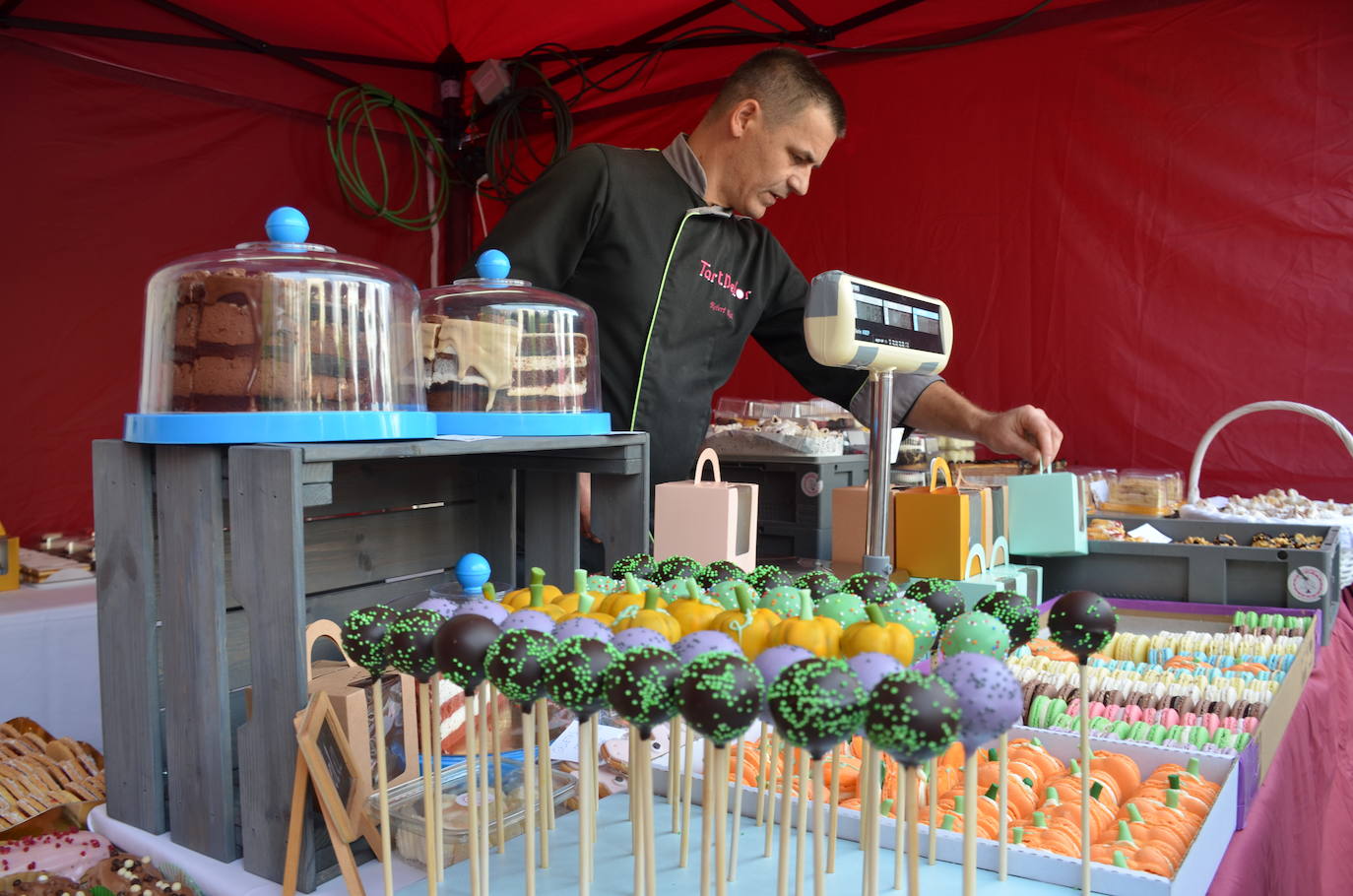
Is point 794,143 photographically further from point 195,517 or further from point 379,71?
point 379,71

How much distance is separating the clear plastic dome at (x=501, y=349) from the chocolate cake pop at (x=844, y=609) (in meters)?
0.56

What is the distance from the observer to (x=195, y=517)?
1.09 m

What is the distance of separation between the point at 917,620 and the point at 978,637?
6cm

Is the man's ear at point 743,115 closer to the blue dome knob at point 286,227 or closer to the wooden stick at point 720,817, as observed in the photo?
the blue dome knob at point 286,227

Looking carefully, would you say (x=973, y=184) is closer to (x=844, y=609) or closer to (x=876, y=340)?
(x=876, y=340)

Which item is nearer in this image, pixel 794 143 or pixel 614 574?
pixel 614 574

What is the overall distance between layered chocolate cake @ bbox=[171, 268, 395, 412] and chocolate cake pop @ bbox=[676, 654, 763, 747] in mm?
632

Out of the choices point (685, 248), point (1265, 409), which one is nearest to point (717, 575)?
point (685, 248)

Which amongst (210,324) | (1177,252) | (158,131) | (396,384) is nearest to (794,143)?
(396,384)

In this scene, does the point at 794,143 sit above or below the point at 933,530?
above

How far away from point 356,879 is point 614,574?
49 cm

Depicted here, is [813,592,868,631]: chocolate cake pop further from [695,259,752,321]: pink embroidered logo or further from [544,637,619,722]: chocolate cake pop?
[695,259,752,321]: pink embroidered logo

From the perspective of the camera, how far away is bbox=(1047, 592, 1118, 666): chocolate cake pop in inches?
35.8

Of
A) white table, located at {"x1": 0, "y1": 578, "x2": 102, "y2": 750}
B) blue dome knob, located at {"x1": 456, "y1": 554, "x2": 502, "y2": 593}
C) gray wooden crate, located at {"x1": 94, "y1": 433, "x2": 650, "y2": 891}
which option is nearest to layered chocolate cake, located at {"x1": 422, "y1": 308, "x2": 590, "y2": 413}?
gray wooden crate, located at {"x1": 94, "y1": 433, "x2": 650, "y2": 891}
